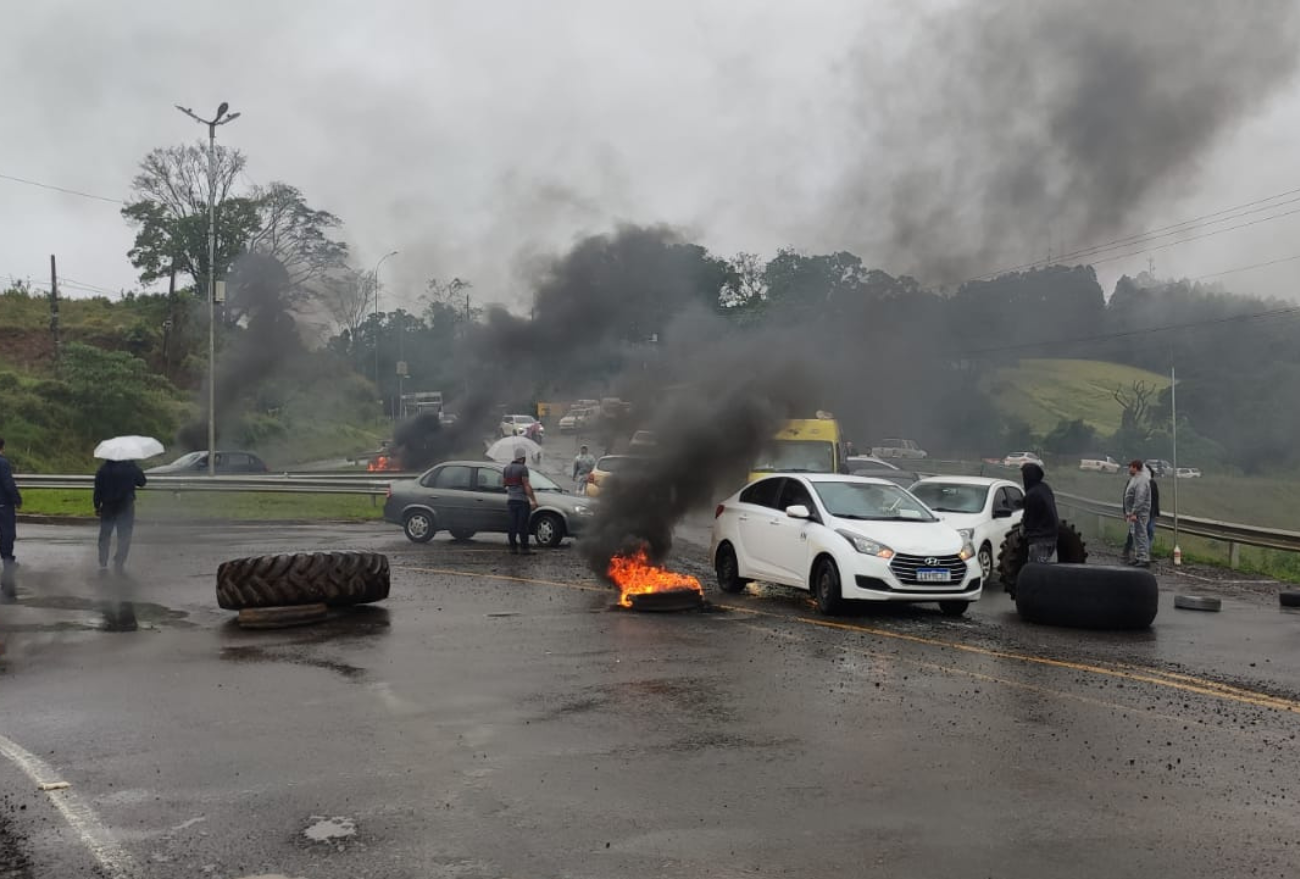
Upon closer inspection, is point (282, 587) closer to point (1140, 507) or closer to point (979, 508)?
point (979, 508)

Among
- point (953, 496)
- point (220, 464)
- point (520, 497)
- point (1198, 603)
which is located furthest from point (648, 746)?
point (220, 464)

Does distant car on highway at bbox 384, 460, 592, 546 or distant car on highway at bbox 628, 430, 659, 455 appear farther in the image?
distant car on highway at bbox 384, 460, 592, 546

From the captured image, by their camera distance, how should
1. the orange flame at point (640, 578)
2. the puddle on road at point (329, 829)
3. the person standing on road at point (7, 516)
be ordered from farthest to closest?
the person standing on road at point (7, 516) → the orange flame at point (640, 578) → the puddle on road at point (329, 829)

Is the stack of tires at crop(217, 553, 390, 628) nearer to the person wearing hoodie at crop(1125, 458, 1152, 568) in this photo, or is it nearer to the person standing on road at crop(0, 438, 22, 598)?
the person standing on road at crop(0, 438, 22, 598)

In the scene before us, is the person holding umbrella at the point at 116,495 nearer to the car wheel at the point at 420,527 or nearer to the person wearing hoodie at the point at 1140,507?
A: the car wheel at the point at 420,527

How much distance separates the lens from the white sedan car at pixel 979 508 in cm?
1678

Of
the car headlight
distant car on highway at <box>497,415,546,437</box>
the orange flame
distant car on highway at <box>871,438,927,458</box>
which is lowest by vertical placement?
the orange flame

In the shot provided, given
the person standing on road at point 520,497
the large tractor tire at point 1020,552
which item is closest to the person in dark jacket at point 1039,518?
the large tractor tire at point 1020,552

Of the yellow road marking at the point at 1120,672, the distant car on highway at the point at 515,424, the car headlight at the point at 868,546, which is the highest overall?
the distant car on highway at the point at 515,424

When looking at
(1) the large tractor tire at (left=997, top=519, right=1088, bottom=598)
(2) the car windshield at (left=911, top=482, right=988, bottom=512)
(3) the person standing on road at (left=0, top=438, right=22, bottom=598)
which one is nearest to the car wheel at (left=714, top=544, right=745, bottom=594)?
(1) the large tractor tire at (left=997, top=519, right=1088, bottom=598)

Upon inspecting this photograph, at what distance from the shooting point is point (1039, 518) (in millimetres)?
13727

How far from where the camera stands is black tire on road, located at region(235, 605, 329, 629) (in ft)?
38.7

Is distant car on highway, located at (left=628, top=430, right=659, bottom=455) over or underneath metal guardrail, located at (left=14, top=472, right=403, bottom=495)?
over

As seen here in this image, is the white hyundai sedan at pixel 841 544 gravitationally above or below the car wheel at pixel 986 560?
above
